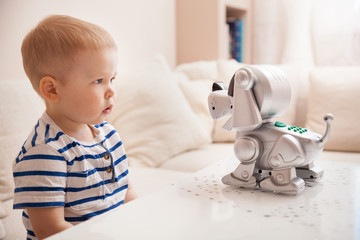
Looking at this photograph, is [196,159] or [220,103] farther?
[196,159]

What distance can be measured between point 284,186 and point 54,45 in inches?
20.3


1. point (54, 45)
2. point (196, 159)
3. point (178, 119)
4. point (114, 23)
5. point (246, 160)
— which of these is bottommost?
point (196, 159)

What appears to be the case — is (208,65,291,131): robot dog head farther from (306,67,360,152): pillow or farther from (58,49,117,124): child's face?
(306,67,360,152): pillow

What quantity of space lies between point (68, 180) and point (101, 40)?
11.4 inches

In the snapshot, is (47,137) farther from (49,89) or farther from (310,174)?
(310,174)

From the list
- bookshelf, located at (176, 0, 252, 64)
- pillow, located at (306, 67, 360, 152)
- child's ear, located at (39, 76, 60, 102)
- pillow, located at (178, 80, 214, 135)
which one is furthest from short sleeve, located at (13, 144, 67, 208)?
bookshelf, located at (176, 0, 252, 64)

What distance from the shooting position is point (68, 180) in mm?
767

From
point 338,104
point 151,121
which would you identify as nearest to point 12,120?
point 151,121

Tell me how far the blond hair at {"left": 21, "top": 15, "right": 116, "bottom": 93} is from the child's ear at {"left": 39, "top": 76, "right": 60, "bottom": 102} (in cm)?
1

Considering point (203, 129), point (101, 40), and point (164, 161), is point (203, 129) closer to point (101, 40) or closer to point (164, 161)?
point (164, 161)

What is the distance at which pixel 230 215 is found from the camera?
62 centimetres

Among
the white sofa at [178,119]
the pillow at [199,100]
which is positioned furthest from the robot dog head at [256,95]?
the pillow at [199,100]

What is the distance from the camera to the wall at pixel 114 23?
1553mm

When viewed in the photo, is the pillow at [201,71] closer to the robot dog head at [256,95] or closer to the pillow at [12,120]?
the pillow at [12,120]
